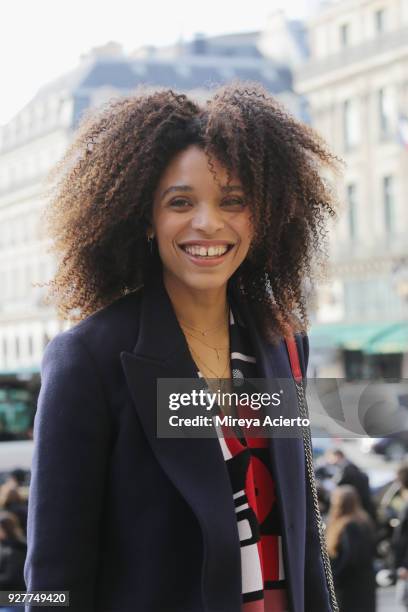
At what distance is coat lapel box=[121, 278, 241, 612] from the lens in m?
1.60

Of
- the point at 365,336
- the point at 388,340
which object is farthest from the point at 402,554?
the point at 365,336

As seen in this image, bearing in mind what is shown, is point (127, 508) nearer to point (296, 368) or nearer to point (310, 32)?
point (296, 368)

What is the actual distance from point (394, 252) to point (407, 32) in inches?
244

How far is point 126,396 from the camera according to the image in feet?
5.48

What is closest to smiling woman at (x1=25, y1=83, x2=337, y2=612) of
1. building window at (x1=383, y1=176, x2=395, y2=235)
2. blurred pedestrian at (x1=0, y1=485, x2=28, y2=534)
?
blurred pedestrian at (x1=0, y1=485, x2=28, y2=534)

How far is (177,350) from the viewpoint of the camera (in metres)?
1.75

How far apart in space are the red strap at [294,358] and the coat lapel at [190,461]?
22 centimetres

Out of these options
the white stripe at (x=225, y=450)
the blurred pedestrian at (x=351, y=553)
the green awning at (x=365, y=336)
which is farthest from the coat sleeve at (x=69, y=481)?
the green awning at (x=365, y=336)

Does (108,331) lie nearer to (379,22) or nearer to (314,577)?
(314,577)

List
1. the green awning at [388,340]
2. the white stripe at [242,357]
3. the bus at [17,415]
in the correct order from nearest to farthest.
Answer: the white stripe at [242,357] → the bus at [17,415] → the green awning at [388,340]

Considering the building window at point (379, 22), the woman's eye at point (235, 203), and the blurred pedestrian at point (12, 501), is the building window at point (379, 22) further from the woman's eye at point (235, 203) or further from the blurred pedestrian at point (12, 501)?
the woman's eye at point (235, 203)

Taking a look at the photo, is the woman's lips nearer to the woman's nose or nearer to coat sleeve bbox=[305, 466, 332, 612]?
the woman's nose

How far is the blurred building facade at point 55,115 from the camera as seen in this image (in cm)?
269

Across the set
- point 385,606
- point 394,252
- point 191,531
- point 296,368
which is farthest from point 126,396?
point 394,252
